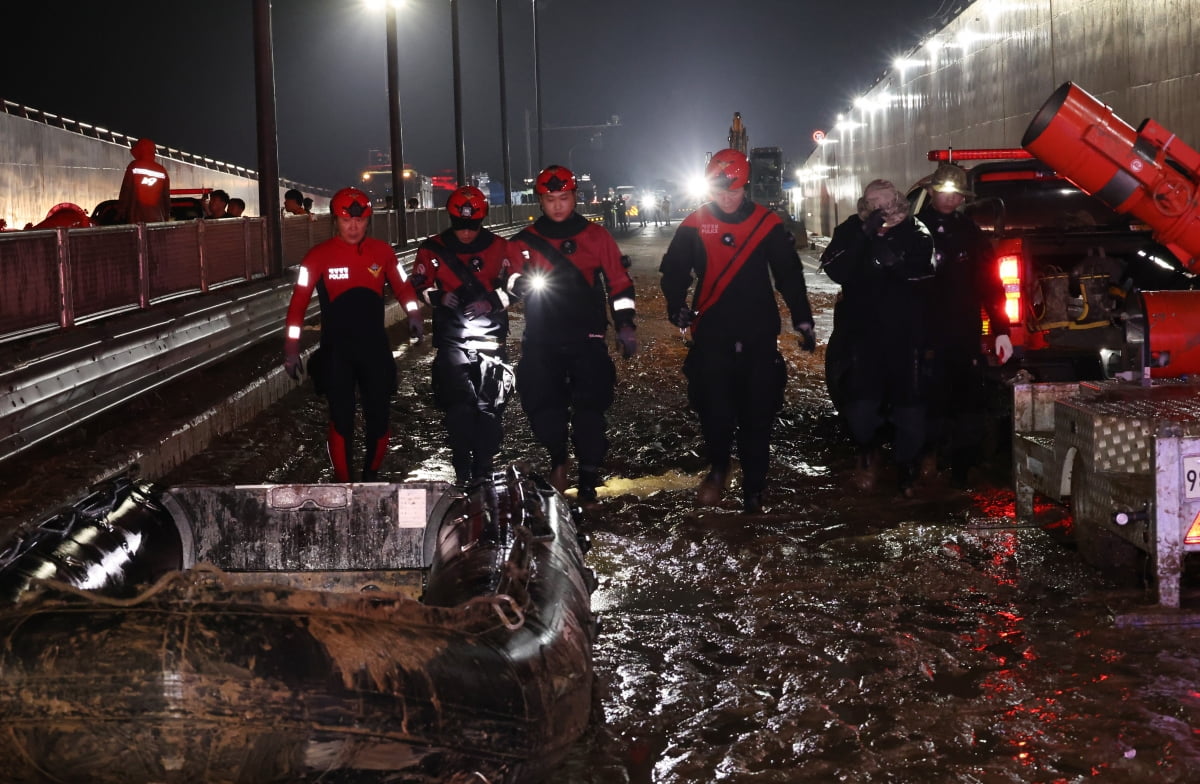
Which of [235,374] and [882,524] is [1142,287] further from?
[235,374]

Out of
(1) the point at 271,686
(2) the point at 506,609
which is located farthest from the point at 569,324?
(1) the point at 271,686

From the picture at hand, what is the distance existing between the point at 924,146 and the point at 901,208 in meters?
34.0

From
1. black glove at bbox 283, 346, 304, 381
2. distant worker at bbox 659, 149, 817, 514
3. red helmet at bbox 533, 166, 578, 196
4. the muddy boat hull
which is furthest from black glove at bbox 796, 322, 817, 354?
the muddy boat hull

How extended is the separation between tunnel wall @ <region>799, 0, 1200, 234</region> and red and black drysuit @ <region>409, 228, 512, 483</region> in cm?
1289

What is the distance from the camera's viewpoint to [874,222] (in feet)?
27.3

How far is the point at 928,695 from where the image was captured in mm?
4984

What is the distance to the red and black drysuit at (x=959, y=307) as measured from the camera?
8.56 meters

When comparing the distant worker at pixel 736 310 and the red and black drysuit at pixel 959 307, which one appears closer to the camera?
the distant worker at pixel 736 310

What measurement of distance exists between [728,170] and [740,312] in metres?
0.80

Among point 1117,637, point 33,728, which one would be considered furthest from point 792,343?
point 33,728

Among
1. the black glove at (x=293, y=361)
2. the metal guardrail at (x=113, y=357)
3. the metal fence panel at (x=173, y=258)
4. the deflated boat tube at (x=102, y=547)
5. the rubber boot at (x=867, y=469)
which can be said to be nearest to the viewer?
the deflated boat tube at (x=102, y=547)

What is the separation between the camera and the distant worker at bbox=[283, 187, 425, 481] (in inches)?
337

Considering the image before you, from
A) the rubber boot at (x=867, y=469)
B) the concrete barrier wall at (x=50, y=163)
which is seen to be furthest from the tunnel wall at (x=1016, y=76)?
the concrete barrier wall at (x=50, y=163)

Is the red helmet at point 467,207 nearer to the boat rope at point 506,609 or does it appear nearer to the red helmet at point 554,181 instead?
the red helmet at point 554,181
